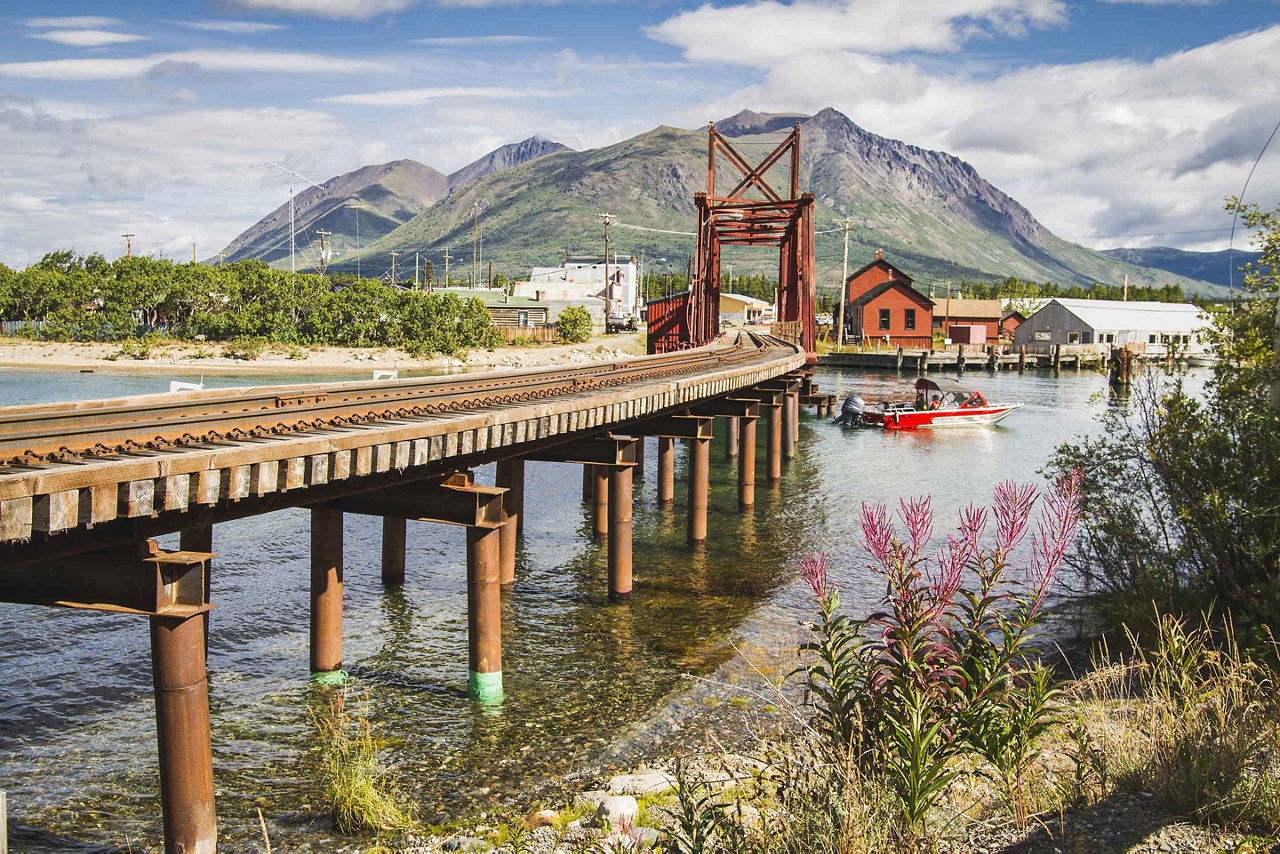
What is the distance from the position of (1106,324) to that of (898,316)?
90.1 feet

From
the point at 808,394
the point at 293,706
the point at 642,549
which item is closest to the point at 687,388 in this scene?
the point at 642,549

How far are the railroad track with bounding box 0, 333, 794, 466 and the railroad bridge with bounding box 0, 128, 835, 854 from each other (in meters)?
0.04

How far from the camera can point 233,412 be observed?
12.0m

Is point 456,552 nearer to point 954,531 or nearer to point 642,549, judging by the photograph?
point 642,549

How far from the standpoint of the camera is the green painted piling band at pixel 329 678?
43.2ft

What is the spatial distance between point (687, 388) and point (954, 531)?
888 centimetres

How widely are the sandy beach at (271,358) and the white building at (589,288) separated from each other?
27904 mm

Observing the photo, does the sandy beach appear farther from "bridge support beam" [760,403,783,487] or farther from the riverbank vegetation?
"bridge support beam" [760,403,783,487]

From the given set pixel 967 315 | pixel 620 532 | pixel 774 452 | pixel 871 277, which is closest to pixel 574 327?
pixel 871 277

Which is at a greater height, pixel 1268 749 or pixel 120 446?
pixel 120 446

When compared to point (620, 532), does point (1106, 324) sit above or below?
above

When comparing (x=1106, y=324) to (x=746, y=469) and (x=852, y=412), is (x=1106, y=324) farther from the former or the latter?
(x=746, y=469)

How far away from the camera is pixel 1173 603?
516 inches

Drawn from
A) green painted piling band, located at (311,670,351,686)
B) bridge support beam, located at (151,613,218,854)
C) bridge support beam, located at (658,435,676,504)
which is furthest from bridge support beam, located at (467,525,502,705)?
bridge support beam, located at (658,435,676,504)
